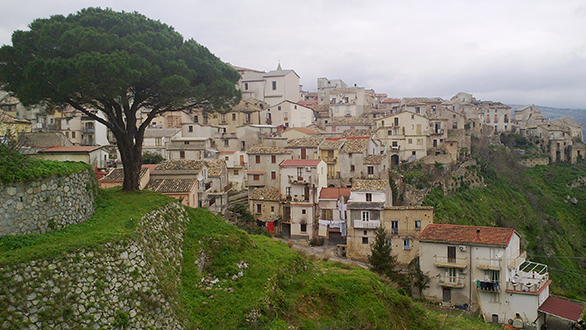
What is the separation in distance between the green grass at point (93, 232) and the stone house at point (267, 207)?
20.6m

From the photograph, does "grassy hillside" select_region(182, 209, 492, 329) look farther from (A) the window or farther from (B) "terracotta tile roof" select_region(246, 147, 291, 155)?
(B) "terracotta tile roof" select_region(246, 147, 291, 155)

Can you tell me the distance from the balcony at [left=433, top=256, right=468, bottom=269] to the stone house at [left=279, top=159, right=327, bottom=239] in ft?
38.5

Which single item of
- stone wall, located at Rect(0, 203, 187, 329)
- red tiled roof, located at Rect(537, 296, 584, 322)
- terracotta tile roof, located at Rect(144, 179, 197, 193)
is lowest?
red tiled roof, located at Rect(537, 296, 584, 322)

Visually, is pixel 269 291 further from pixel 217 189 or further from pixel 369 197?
pixel 217 189

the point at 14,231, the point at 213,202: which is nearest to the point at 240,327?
the point at 14,231

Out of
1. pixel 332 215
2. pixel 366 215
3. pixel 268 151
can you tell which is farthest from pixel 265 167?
pixel 366 215

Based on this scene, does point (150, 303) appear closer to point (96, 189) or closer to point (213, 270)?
point (213, 270)

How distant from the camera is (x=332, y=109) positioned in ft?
221

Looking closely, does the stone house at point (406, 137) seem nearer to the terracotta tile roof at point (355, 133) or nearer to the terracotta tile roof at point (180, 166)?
the terracotta tile roof at point (355, 133)

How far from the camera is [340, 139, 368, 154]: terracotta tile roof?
43938mm

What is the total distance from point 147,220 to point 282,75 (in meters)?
55.4

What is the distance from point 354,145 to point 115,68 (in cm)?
3067

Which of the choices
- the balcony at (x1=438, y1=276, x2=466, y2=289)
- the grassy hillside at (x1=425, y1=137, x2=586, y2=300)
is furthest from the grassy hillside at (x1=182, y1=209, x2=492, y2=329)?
the grassy hillside at (x1=425, y1=137, x2=586, y2=300)

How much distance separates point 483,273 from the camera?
28.2 m
